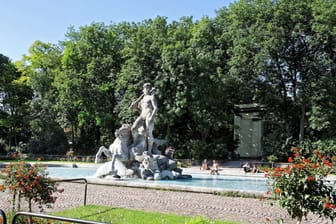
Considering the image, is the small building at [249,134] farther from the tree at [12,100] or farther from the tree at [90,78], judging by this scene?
the tree at [12,100]

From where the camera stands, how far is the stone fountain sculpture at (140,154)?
17.8 m

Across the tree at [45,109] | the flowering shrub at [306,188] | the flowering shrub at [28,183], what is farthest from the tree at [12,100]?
the flowering shrub at [306,188]

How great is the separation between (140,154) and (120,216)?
9.90 m

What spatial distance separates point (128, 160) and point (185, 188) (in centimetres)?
588

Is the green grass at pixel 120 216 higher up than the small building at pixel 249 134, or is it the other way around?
the small building at pixel 249 134

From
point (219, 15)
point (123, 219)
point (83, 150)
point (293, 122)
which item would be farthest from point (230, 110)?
point (123, 219)

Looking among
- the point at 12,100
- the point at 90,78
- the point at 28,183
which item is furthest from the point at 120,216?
the point at 12,100

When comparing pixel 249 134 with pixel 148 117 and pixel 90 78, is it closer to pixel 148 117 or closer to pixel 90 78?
pixel 90 78

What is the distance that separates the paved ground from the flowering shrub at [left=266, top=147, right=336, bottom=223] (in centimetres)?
262

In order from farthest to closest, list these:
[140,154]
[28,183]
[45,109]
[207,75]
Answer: [45,109] < [207,75] < [140,154] < [28,183]

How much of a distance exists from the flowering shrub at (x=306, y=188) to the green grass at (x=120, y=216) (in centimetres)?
209

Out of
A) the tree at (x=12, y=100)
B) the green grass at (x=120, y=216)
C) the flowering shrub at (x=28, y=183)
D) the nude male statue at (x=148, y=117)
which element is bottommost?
the green grass at (x=120, y=216)

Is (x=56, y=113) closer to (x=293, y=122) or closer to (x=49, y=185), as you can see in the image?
(x=293, y=122)

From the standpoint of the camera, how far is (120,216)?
28.5 ft
